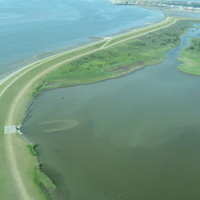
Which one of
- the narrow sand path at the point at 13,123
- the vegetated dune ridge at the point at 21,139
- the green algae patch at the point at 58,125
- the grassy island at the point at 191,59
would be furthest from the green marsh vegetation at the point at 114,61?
the green algae patch at the point at 58,125

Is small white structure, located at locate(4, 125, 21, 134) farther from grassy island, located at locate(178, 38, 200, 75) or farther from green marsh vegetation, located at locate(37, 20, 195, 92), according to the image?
grassy island, located at locate(178, 38, 200, 75)

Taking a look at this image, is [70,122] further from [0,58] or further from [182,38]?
[182,38]

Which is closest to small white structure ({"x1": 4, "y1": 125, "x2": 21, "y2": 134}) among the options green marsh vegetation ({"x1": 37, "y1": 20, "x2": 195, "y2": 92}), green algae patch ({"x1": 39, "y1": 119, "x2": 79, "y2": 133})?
green algae patch ({"x1": 39, "y1": 119, "x2": 79, "y2": 133})

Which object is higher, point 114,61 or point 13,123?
point 114,61

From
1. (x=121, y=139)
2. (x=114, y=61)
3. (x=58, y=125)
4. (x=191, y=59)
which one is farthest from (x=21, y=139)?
Result: (x=191, y=59)

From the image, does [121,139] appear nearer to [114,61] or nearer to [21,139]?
[21,139]

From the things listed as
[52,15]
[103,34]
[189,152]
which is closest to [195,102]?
[189,152]

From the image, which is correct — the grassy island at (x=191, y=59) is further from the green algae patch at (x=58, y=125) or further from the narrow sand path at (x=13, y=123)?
the green algae patch at (x=58, y=125)
